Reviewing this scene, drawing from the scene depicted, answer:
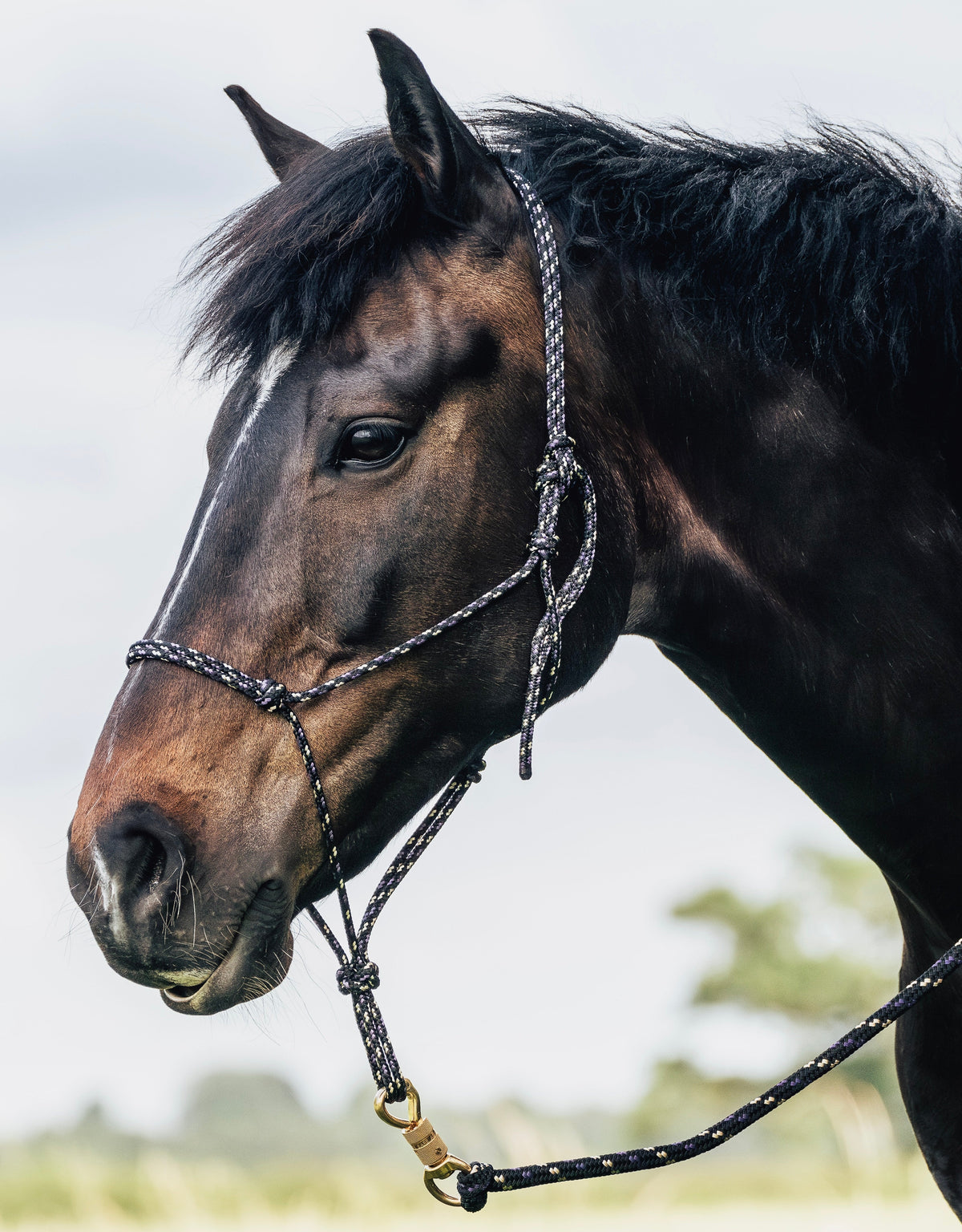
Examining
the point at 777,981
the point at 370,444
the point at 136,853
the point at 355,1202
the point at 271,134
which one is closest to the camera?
the point at 136,853

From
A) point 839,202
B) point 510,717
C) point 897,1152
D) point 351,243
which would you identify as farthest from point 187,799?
point 897,1152

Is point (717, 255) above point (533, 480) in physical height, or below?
above

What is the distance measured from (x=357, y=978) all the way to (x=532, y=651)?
80cm

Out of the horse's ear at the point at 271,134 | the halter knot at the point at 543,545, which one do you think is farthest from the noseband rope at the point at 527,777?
the horse's ear at the point at 271,134

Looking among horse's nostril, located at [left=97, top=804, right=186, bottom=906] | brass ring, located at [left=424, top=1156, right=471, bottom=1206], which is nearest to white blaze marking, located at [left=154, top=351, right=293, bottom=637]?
horse's nostril, located at [left=97, top=804, right=186, bottom=906]

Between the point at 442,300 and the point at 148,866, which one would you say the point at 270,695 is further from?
the point at 442,300

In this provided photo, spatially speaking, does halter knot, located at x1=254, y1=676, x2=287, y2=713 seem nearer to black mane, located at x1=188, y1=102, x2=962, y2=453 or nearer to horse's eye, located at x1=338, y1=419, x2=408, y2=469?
horse's eye, located at x1=338, y1=419, x2=408, y2=469

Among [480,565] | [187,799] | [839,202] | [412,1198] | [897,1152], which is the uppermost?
[839,202]

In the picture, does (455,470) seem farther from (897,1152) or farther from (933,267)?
(897,1152)

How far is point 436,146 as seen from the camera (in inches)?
93.0

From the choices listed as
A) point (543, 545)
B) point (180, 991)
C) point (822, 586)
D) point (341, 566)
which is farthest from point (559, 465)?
point (180, 991)

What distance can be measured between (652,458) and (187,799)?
1.27 meters

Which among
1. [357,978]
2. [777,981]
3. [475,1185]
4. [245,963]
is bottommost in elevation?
[777,981]

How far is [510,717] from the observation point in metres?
2.41
